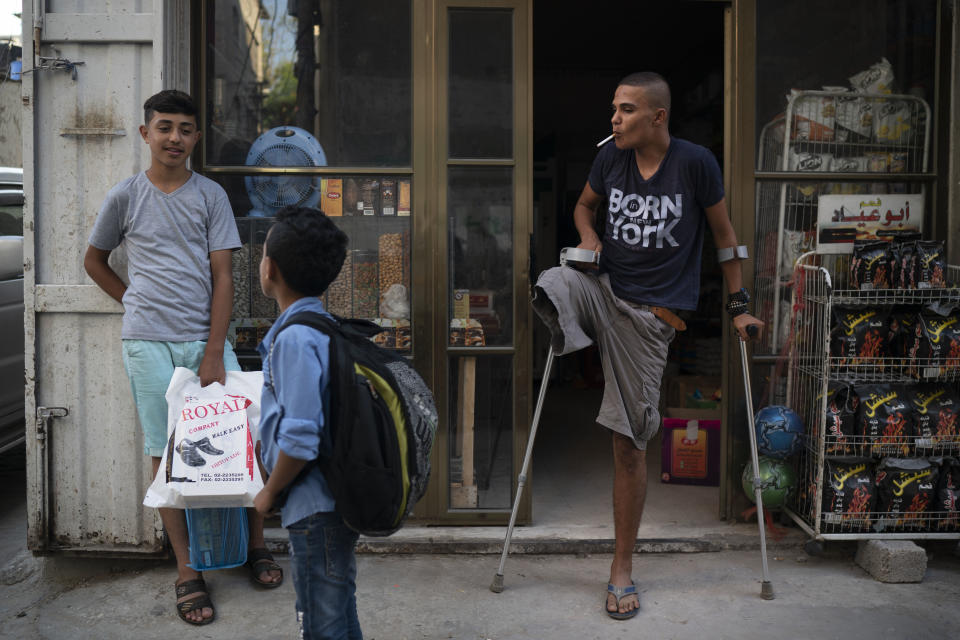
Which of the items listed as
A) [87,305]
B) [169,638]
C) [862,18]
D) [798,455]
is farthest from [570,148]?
[169,638]

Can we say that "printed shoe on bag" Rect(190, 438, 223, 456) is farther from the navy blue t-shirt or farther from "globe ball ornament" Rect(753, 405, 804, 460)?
"globe ball ornament" Rect(753, 405, 804, 460)

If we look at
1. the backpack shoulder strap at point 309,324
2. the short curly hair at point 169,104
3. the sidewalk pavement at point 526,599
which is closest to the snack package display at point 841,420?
the sidewalk pavement at point 526,599

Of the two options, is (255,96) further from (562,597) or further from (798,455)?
(798,455)

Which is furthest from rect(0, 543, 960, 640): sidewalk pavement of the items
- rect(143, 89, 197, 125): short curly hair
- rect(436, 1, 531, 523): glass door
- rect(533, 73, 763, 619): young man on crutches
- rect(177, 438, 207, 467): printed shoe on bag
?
rect(143, 89, 197, 125): short curly hair

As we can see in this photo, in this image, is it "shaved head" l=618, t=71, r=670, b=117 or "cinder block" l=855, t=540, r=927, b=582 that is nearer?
"shaved head" l=618, t=71, r=670, b=117

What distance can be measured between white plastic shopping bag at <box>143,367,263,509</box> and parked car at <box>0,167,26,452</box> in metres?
2.65

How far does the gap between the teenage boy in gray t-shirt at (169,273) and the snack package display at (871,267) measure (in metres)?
2.92

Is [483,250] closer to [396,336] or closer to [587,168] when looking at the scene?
[396,336]

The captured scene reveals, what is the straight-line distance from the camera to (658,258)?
3572 mm

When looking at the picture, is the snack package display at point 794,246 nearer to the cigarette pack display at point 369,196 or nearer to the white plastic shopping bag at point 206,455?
the cigarette pack display at point 369,196

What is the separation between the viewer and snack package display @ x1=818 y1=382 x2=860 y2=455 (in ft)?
12.9

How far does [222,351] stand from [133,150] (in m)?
1.07

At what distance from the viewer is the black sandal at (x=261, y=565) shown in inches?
146

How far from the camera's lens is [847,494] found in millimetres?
3910
